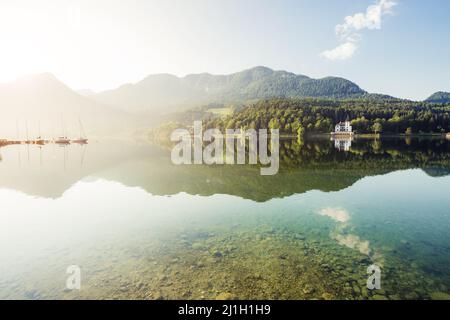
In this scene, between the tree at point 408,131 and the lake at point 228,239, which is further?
the tree at point 408,131

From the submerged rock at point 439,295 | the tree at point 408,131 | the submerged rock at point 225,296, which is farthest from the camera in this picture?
the tree at point 408,131

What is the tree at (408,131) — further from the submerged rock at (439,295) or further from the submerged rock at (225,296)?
the submerged rock at (225,296)

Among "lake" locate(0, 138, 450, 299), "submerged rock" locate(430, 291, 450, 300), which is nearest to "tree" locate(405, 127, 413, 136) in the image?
"lake" locate(0, 138, 450, 299)

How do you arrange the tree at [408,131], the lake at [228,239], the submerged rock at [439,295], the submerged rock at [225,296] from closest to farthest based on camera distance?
the submerged rock at [439,295]
the submerged rock at [225,296]
the lake at [228,239]
the tree at [408,131]

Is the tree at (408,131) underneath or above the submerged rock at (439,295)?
above

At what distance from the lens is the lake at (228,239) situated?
13.2 m

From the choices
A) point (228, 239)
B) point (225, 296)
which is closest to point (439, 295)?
point (225, 296)

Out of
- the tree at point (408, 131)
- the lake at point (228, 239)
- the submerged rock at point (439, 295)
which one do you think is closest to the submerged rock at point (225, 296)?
the lake at point (228, 239)

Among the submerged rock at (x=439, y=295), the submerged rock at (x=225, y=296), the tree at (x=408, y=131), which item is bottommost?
the submerged rock at (x=225, y=296)

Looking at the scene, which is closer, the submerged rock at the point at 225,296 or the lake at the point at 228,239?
the submerged rock at the point at 225,296

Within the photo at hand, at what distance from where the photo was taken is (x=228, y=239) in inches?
754

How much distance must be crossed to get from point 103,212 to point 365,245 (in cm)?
2239

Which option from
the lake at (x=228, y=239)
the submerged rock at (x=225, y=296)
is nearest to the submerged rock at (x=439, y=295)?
the lake at (x=228, y=239)

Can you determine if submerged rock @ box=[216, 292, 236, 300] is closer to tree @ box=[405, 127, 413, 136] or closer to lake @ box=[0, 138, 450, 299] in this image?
lake @ box=[0, 138, 450, 299]
